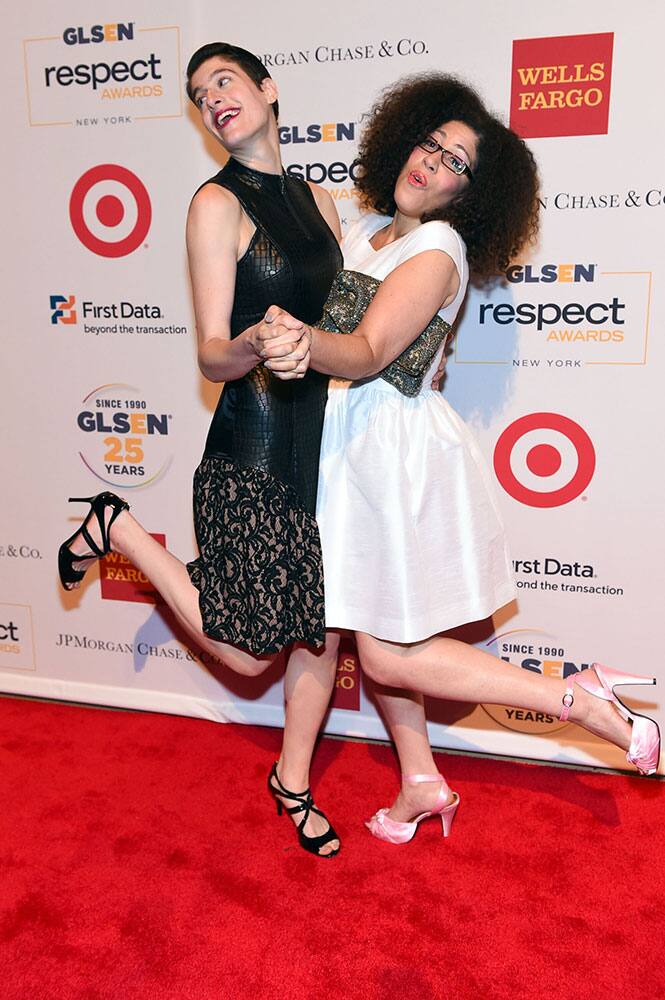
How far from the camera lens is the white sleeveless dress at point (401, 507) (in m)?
1.98

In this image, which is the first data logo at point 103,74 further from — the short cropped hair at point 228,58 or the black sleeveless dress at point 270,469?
the black sleeveless dress at point 270,469

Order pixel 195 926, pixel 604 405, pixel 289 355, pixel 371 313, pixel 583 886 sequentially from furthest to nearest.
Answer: pixel 604 405 < pixel 583 886 < pixel 195 926 < pixel 371 313 < pixel 289 355

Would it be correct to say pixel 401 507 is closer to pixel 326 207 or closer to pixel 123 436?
pixel 326 207

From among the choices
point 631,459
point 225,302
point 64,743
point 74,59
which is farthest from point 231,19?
point 64,743

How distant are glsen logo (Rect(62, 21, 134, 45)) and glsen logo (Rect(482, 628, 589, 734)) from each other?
6.64 ft

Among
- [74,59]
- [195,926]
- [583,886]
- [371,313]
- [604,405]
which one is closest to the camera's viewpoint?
[371,313]

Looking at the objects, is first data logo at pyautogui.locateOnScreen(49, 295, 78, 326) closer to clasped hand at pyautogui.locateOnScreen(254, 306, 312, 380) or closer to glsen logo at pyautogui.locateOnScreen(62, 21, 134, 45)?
glsen logo at pyautogui.locateOnScreen(62, 21, 134, 45)

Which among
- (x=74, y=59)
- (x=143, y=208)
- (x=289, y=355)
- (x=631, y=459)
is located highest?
(x=74, y=59)

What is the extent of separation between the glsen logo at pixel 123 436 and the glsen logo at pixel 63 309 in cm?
23

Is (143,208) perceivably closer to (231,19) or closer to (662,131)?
(231,19)

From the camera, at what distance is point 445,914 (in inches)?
78.1

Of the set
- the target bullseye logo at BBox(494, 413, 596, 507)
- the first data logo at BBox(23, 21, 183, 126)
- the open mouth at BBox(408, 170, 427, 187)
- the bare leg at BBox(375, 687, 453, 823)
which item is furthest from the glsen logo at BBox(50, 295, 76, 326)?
the bare leg at BBox(375, 687, 453, 823)

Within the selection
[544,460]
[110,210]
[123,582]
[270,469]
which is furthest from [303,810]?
[110,210]

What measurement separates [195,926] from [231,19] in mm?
2292
